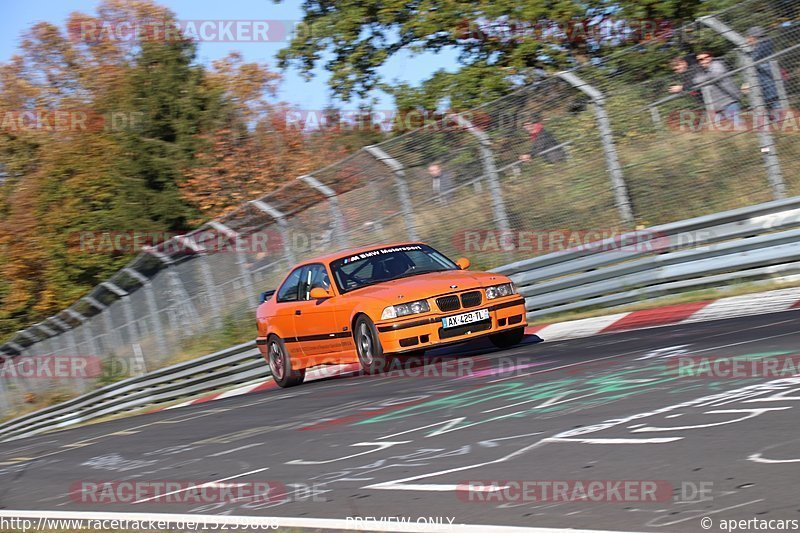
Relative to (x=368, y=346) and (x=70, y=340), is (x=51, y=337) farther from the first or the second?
(x=368, y=346)

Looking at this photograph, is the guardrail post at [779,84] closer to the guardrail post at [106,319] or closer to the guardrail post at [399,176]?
the guardrail post at [399,176]

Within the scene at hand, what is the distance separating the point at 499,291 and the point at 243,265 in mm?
8257

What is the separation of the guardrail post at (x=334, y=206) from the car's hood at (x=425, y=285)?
4542 millimetres

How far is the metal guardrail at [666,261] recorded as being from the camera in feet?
36.1

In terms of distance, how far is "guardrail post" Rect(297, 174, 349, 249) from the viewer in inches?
624

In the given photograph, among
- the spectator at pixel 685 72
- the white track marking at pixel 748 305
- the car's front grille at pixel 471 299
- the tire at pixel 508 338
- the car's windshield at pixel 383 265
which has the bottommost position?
the white track marking at pixel 748 305

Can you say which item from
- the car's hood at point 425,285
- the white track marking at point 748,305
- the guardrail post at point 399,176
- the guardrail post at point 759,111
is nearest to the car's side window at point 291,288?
the car's hood at point 425,285

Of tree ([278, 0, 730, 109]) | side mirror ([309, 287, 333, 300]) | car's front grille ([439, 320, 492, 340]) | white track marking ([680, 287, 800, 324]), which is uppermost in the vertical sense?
tree ([278, 0, 730, 109])

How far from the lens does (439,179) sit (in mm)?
14562

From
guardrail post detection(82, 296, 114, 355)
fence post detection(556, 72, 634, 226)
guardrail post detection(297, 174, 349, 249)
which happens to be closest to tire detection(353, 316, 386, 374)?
fence post detection(556, 72, 634, 226)

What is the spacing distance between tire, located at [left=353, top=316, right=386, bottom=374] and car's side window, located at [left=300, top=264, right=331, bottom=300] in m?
0.96

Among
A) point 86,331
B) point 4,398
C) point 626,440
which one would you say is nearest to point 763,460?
point 626,440

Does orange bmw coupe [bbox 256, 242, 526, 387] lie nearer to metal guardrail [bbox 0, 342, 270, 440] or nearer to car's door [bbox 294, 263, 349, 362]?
car's door [bbox 294, 263, 349, 362]

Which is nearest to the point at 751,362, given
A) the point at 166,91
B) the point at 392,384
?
the point at 392,384
